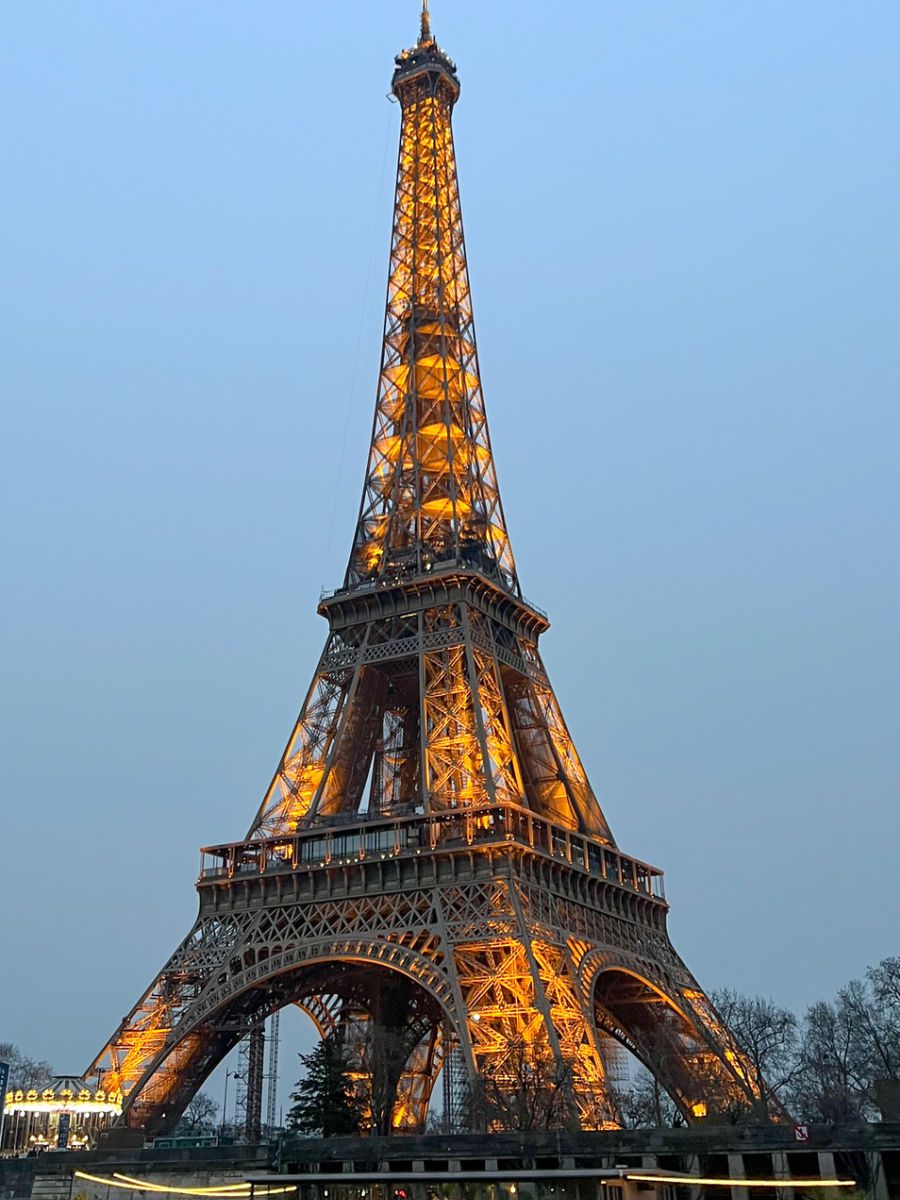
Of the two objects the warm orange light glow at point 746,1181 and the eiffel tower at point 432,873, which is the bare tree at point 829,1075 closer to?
the eiffel tower at point 432,873

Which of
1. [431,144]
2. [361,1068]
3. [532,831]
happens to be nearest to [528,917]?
[532,831]

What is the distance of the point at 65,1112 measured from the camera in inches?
1796

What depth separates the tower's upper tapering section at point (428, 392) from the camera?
6088 cm

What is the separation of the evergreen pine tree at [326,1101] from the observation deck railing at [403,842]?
7.62 metres

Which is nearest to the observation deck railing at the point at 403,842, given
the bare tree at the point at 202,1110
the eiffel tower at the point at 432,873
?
the eiffel tower at the point at 432,873

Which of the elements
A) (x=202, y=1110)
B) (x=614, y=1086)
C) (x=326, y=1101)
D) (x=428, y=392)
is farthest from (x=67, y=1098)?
(x=202, y=1110)

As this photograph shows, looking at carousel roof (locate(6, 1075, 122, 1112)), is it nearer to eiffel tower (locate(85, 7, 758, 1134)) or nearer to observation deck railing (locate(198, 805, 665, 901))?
eiffel tower (locate(85, 7, 758, 1134))

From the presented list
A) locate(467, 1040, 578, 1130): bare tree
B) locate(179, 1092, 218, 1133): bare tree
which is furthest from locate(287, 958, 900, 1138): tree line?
locate(179, 1092, 218, 1133): bare tree

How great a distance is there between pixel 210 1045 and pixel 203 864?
758cm

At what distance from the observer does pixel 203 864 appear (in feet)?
175

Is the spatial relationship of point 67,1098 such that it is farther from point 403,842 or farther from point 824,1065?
point 824,1065

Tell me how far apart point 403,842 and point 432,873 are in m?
1.91

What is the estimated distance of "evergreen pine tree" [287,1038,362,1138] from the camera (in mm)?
A: 47969

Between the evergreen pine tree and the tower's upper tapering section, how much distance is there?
20880 mm
